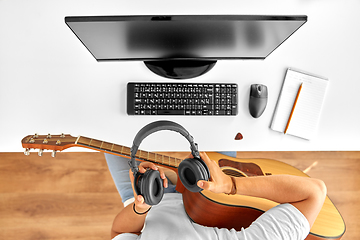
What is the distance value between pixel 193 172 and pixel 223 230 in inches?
14.6

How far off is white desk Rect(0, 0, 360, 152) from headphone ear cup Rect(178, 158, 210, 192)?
0.26m

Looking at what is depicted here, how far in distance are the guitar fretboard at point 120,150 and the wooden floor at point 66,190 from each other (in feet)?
1.90

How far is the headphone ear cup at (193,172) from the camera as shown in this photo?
58cm

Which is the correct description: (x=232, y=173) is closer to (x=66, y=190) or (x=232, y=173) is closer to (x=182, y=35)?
(x=182, y=35)

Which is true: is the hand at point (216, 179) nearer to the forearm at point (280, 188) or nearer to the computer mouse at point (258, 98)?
the forearm at point (280, 188)

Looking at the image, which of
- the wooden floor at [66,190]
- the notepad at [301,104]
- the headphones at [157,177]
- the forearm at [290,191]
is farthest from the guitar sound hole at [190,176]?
the wooden floor at [66,190]

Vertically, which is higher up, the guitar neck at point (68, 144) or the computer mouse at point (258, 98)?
the computer mouse at point (258, 98)

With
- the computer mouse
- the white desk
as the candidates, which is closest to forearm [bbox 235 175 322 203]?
the white desk

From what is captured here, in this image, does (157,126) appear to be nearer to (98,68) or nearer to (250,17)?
(250,17)

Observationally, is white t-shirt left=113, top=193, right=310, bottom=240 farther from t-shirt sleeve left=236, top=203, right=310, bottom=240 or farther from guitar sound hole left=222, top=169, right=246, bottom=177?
guitar sound hole left=222, top=169, right=246, bottom=177

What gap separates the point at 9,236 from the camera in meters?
1.30

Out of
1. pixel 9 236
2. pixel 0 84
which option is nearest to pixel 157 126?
pixel 0 84

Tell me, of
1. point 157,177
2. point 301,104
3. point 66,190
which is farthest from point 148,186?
point 66,190

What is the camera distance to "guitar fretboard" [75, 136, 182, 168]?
75 cm
